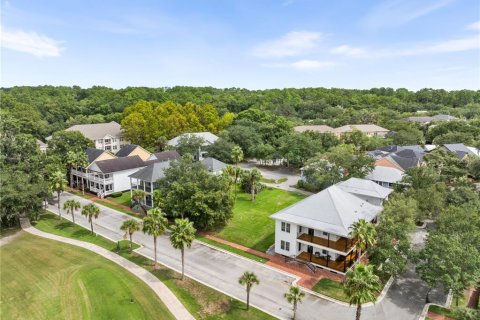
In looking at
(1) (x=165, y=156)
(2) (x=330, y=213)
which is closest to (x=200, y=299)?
(2) (x=330, y=213)

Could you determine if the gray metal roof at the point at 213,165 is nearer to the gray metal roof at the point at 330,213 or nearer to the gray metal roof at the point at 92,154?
the gray metal roof at the point at 92,154

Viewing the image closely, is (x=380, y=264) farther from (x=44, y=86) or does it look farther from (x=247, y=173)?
(x=44, y=86)

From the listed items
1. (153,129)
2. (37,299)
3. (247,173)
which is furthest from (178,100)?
(37,299)

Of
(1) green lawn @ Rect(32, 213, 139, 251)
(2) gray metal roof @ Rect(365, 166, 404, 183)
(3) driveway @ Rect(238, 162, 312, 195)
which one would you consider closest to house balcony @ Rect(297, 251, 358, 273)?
(1) green lawn @ Rect(32, 213, 139, 251)

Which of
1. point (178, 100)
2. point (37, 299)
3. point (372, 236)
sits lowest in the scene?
point (37, 299)

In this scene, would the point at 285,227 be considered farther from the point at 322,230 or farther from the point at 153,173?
the point at 153,173

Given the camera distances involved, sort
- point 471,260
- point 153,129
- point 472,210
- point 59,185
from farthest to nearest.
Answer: point 153,129, point 59,185, point 472,210, point 471,260

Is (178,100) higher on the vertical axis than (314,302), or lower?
higher
